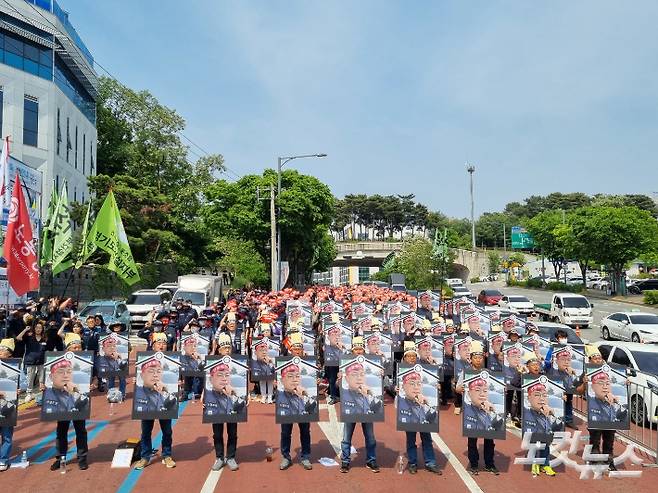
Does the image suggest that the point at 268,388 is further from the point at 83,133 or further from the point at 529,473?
the point at 83,133

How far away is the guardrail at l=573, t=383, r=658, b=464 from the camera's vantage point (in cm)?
998

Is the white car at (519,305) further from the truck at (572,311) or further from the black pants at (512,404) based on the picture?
the black pants at (512,404)

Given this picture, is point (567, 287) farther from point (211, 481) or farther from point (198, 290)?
point (211, 481)

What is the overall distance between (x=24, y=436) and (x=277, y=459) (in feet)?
14.7

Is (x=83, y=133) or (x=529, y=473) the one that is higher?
(x=83, y=133)

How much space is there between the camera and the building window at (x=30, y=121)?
38188mm

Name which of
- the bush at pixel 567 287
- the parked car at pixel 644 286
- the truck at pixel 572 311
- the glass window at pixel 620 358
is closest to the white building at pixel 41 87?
the truck at pixel 572 311

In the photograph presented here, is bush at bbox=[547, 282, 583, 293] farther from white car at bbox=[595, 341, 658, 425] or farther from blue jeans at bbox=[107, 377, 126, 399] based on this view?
blue jeans at bbox=[107, 377, 126, 399]

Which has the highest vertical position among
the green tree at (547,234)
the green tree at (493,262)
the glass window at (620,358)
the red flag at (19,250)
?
the green tree at (547,234)

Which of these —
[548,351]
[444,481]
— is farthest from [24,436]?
[548,351]

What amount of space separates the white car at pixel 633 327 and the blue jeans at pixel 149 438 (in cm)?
1996

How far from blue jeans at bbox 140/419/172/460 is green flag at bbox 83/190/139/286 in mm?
7411

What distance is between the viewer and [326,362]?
1263cm

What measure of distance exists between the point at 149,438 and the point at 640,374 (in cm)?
940
